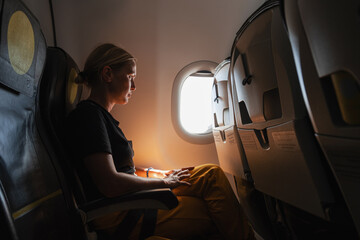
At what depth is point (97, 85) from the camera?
1362mm

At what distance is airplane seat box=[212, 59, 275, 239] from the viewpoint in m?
1.24

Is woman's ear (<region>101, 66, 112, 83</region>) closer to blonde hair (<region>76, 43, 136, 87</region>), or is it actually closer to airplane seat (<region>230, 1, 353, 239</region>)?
blonde hair (<region>76, 43, 136, 87</region>)

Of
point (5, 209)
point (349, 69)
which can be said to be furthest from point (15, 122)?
point (349, 69)

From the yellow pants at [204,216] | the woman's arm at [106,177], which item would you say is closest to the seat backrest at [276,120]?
the yellow pants at [204,216]

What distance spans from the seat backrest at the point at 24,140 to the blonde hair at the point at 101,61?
1.74 feet

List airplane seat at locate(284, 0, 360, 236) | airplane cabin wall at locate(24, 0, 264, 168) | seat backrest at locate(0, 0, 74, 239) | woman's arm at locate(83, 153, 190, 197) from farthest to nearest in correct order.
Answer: airplane cabin wall at locate(24, 0, 264, 168), woman's arm at locate(83, 153, 190, 197), seat backrest at locate(0, 0, 74, 239), airplane seat at locate(284, 0, 360, 236)

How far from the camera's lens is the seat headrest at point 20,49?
1.96ft

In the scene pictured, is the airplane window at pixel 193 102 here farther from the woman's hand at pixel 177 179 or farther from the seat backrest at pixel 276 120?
the seat backrest at pixel 276 120

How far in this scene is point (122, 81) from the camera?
4.59 feet

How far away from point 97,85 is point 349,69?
4.05ft

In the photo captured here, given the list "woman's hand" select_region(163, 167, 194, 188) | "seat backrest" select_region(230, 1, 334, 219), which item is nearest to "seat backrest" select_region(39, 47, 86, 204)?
"woman's hand" select_region(163, 167, 194, 188)

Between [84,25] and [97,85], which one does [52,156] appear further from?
[84,25]

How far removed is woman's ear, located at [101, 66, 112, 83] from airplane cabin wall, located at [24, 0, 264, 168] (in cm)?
75

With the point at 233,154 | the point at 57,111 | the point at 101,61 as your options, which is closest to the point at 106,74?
the point at 101,61
